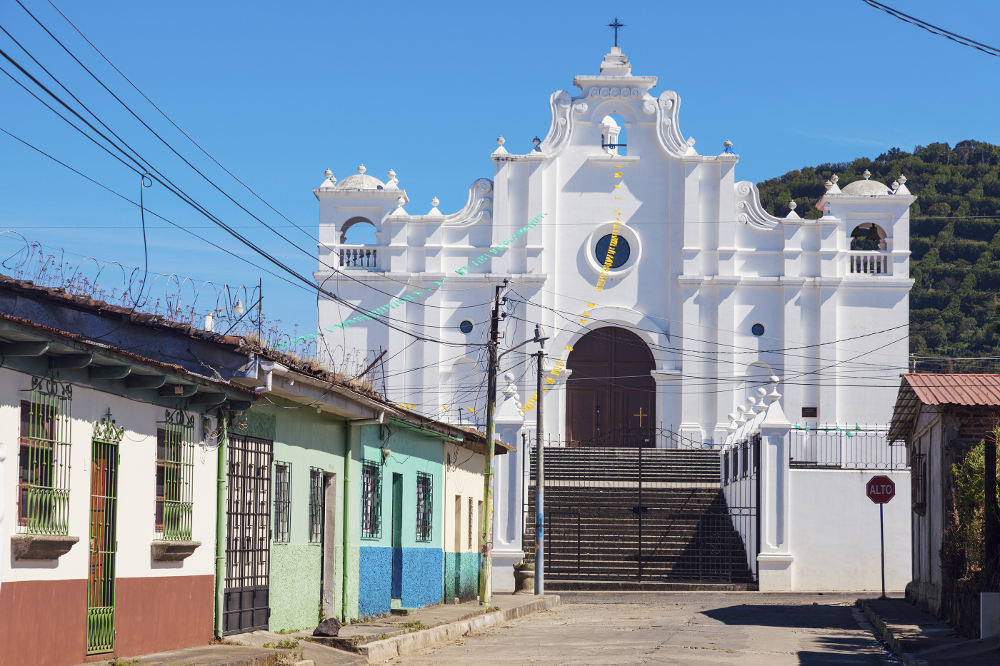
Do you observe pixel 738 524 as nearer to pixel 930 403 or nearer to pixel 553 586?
pixel 553 586

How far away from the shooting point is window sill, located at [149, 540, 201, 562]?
42.2ft

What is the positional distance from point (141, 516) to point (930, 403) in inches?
449

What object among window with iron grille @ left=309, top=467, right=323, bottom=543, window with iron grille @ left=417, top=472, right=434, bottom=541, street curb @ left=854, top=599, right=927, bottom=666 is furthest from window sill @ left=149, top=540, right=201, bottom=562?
window with iron grille @ left=417, top=472, right=434, bottom=541

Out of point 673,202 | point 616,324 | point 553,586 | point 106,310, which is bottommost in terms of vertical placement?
point 553,586

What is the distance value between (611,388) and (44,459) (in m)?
32.0

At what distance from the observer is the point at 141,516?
12750 millimetres

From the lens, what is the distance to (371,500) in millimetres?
19609

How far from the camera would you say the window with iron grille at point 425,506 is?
22578mm

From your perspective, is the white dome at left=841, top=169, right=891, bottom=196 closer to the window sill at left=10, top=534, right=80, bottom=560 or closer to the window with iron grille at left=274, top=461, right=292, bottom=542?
the window with iron grille at left=274, top=461, right=292, bottom=542

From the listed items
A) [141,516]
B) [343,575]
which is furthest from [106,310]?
[343,575]

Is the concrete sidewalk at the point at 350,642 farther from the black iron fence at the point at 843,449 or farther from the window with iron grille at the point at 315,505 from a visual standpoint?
the black iron fence at the point at 843,449

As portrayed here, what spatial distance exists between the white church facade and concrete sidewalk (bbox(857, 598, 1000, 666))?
19460 mm

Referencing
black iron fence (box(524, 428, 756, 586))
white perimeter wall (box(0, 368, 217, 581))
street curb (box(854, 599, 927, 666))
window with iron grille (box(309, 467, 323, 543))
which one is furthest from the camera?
black iron fence (box(524, 428, 756, 586))

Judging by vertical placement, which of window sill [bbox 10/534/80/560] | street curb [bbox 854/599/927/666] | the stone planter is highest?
window sill [bbox 10/534/80/560]
